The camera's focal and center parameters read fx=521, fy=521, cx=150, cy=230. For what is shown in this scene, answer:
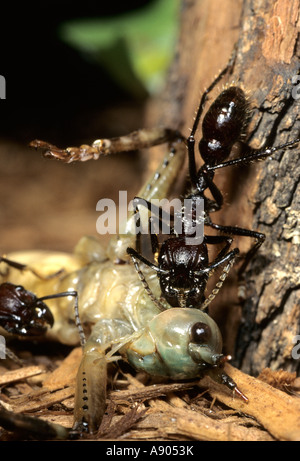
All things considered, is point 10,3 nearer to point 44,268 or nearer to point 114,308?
point 44,268

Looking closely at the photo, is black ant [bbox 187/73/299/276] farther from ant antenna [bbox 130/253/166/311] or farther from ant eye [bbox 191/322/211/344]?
ant eye [bbox 191/322/211/344]

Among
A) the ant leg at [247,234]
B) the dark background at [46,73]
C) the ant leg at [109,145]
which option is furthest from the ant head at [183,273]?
the dark background at [46,73]

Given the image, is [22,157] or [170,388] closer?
[170,388]

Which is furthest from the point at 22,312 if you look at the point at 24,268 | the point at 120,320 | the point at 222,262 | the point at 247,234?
the point at 247,234

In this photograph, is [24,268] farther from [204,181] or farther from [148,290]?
[204,181]
